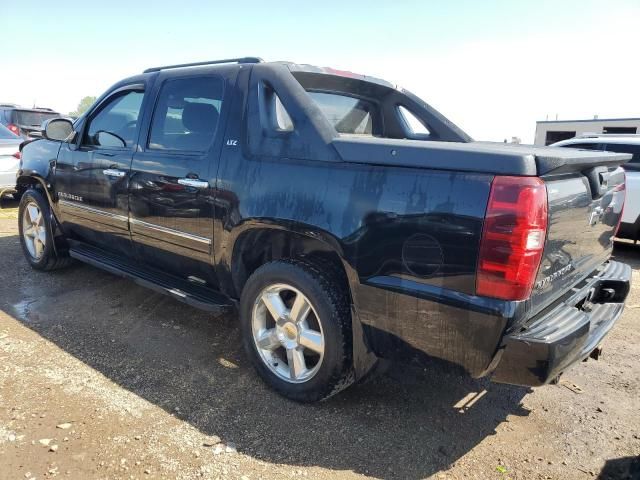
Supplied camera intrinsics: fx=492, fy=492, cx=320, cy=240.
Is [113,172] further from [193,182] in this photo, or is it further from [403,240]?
[403,240]

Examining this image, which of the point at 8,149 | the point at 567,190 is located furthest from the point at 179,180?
the point at 8,149

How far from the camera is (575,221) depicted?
7.86 ft

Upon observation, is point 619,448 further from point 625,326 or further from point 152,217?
point 152,217

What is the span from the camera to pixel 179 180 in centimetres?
330

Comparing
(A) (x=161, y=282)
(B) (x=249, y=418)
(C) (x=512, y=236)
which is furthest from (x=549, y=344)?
(A) (x=161, y=282)

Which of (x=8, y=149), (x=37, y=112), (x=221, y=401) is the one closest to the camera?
(x=221, y=401)

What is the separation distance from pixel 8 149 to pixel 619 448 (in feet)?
31.1

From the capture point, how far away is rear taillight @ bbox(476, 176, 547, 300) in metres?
2.01

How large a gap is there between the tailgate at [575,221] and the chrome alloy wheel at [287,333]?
1.20 meters

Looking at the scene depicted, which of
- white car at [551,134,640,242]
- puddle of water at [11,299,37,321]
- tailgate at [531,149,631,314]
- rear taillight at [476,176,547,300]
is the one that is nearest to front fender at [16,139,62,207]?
puddle of water at [11,299,37,321]

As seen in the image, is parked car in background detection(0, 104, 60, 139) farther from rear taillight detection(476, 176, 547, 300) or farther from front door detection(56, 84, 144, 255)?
rear taillight detection(476, 176, 547, 300)

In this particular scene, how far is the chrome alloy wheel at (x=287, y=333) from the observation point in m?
2.80

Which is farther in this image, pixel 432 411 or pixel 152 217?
pixel 152 217

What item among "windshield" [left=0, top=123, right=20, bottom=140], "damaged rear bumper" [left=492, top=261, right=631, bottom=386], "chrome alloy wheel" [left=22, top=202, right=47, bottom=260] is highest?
"windshield" [left=0, top=123, right=20, bottom=140]
